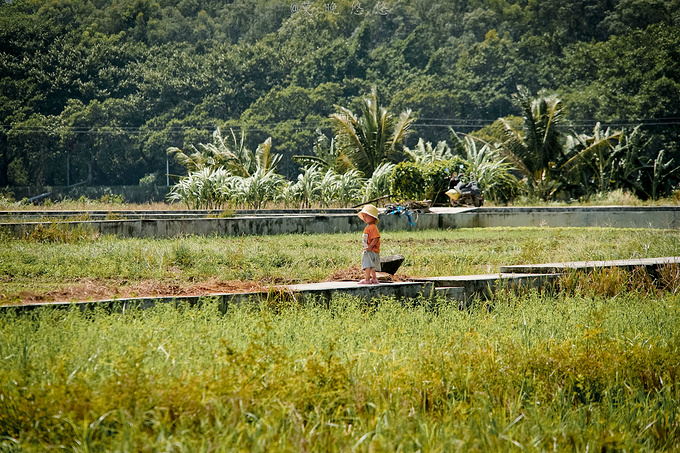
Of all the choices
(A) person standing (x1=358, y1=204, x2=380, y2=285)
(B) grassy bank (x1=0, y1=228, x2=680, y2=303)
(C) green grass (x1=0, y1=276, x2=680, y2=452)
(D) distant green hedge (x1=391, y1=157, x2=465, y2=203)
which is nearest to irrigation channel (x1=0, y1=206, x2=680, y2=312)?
(A) person standing (x1=358, y1=204, x2=380, y2=285)

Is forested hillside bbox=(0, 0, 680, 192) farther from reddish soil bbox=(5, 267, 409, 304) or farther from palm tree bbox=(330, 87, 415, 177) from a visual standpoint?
reddish soil bbox=(5, 267, 409, 304)

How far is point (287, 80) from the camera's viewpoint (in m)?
64.1

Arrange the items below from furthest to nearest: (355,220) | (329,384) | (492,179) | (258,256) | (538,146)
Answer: (538,146)
(492,179)
(355,220)
(258,256)
(329,384)

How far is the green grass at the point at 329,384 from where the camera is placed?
3518mm

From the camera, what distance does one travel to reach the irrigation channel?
281 inches

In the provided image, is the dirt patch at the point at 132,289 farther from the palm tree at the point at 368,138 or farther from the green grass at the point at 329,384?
the palm tree at the point at 368,138

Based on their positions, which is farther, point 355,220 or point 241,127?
point 241,127

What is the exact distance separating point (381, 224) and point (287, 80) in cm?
4887

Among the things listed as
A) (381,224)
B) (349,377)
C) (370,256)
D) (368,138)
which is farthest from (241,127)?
(349,377)

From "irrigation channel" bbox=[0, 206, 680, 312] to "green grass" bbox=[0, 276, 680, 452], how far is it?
0.81m

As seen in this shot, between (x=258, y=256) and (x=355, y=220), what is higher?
(x=258, y=256)

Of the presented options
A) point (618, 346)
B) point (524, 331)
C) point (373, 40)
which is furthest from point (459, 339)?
point (373, 40)

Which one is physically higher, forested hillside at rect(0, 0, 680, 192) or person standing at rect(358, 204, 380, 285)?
forested hillside at rect(0, 0, 680, 192)

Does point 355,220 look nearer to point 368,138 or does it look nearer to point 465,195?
point 465,195
